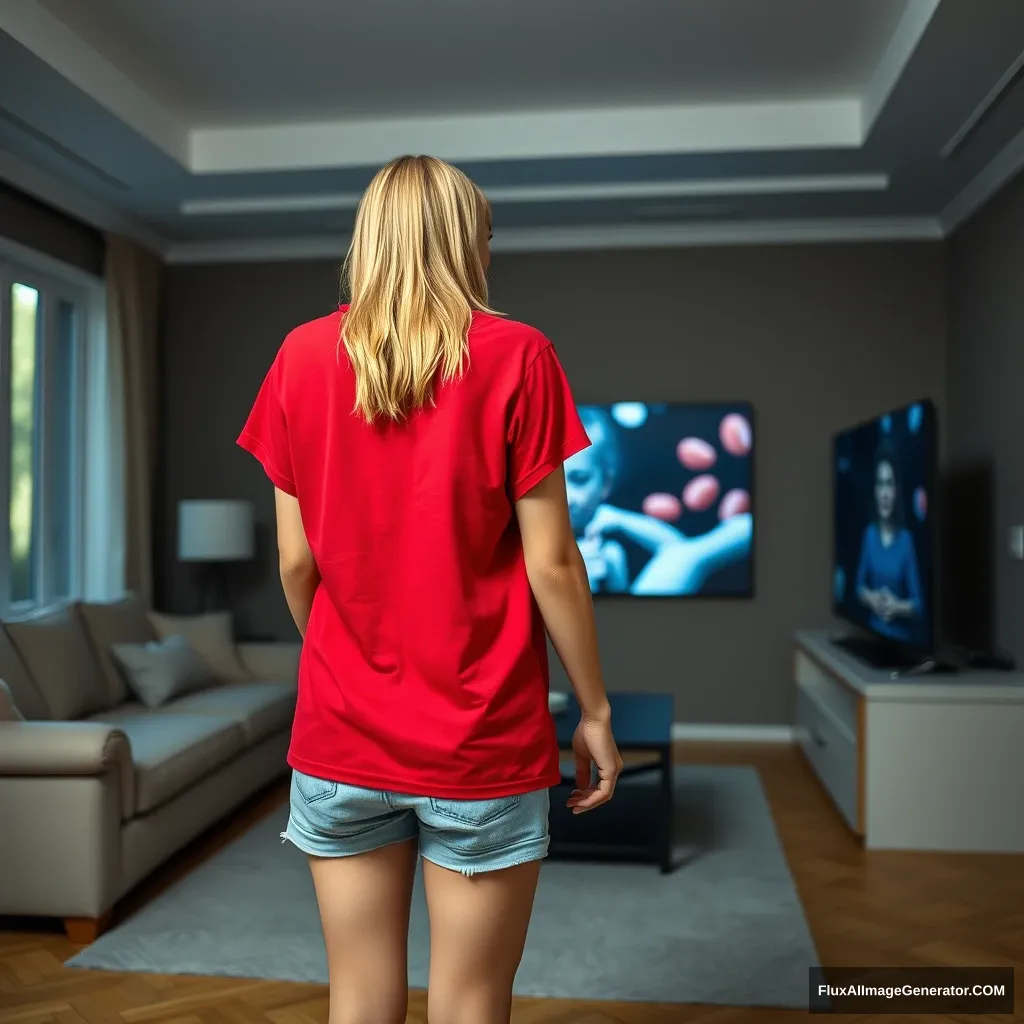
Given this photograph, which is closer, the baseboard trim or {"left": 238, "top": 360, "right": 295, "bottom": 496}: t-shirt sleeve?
{"left": 238, "top": 360, "right": 295, "bottom": 496}: t-shirt sleeve

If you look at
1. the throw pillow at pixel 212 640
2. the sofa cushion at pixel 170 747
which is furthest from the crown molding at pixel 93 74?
the sofa cushion at pixel 170 747

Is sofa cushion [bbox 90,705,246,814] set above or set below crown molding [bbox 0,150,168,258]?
below

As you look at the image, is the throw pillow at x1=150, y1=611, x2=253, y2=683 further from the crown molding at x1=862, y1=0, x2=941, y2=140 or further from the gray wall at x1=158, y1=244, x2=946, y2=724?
the crown molding at x1=862, y1=0, x2=941, y2=140

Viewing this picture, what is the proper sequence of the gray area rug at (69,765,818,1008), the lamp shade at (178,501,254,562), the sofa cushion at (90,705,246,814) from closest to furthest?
the gray area rug at (69,765,818,1008) < the sofa cushion at (90,705,246,814) < the lamp shade at (178,501,254,562)

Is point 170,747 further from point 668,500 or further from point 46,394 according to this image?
point 668,500

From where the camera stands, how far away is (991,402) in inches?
187

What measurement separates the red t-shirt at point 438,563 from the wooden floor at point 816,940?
1.58m

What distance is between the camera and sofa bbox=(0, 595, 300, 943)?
2.98 meters

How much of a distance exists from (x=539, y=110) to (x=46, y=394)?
2.65 metres

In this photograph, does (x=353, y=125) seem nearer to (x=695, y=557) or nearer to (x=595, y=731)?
(x=695, y=557)

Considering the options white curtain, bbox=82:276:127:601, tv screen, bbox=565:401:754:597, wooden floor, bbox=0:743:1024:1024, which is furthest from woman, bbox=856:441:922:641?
white curtain, bbox=82:276:127:601

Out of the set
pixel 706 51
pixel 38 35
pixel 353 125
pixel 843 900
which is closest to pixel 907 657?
pixel 843 900

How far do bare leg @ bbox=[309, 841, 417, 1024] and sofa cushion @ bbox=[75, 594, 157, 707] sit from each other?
3286 mm

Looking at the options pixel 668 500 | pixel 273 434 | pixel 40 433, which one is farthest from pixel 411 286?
pixel 668 500
